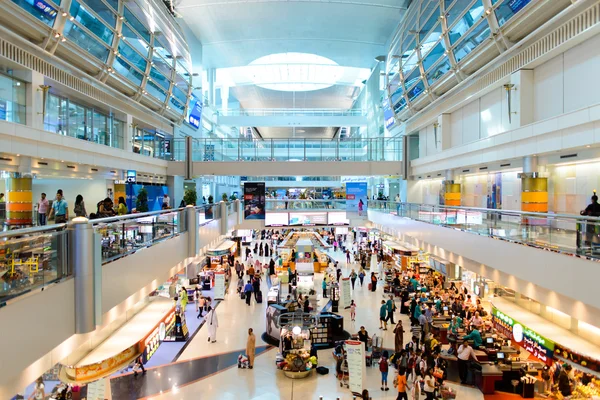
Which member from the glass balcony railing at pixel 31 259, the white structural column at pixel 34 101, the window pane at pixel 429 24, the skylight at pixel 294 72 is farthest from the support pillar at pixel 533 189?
the skylight at pixel 294 72

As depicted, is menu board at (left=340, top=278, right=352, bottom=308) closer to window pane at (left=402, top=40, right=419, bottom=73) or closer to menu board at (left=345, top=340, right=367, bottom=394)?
menu board at (left=345, top=340, right=367, bottom=394)

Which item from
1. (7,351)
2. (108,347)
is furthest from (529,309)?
(7,351)

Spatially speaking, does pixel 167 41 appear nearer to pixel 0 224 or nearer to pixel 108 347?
pixel 0 224

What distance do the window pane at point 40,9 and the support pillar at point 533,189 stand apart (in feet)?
51.3

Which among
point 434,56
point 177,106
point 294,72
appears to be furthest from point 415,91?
point 294,72

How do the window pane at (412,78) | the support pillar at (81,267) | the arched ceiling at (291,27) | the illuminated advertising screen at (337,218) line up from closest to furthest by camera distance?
the support pillar at (81,267) < the window pane at (412,78) < the arched ceiling at (291,27) < the illuminated advertising screen at (337,218)

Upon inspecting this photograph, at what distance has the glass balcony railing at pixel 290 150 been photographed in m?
29.5

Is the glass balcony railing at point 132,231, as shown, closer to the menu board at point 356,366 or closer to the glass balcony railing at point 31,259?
the glass balcony railing at point 31,259

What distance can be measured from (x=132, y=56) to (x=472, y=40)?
14635 mm

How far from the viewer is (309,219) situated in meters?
30.2

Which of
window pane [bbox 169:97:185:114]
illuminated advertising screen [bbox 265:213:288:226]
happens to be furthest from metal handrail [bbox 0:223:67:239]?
illuminated advertising screen [bbox 265:213:288:226]

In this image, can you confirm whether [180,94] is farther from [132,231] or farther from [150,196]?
[132,231]

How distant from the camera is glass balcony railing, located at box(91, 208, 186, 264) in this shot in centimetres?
649

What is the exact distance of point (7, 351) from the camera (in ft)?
13.1
